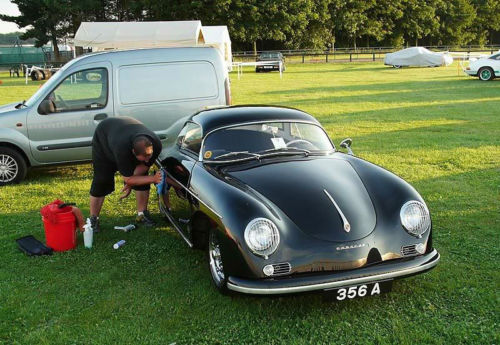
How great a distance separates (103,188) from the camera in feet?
A: 18.9

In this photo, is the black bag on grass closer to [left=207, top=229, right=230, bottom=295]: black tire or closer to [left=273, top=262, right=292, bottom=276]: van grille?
[left=207, top=229, right=230, bottom=295]: black tire

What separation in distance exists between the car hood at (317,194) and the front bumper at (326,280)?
271 millimetres

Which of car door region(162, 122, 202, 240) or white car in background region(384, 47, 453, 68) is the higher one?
white car in background region(384, 47, 453, 68)

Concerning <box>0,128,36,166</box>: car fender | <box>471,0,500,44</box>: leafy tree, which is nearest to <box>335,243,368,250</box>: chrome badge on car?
<box>0,128,36,166</box>: car fender

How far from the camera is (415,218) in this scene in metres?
3.98

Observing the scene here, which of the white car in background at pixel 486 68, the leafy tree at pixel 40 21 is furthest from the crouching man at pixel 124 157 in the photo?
the leafy tree at pixel 40 21

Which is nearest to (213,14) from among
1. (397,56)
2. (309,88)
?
(397,56)

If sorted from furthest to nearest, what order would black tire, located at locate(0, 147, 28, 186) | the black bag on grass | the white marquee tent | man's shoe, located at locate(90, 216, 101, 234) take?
1. the white marquee tent
2. black tire, located at locate(0, 147, 28, 186)
3. man's shoe, located at locate(90, 216, 101, 234)
4. the black bag on grass

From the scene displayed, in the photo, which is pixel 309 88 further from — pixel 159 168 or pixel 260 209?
pixel 260 209

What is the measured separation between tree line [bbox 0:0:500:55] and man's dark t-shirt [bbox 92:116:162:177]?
5038 centimetres

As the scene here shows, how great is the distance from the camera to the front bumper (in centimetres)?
352

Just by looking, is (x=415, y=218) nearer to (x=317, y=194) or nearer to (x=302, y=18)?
(x=317, y=194)

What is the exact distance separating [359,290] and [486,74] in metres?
24.3

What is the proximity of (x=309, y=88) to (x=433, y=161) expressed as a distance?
1463 centimetres
